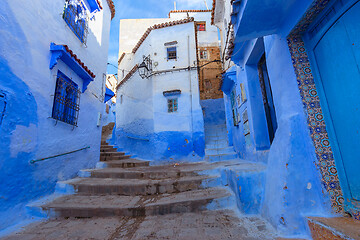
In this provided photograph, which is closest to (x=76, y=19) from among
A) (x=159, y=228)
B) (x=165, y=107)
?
(x=165, y=107)

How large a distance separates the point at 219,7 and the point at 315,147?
801cm

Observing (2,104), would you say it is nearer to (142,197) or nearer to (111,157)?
(142,197)

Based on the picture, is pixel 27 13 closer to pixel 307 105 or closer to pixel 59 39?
pixel 59 39

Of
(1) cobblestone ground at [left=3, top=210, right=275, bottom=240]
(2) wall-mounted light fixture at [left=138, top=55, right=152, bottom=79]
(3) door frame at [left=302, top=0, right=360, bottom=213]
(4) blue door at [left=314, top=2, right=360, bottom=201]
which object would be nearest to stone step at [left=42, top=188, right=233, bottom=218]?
(1) cobblestone ground at [left=3, top=210, right=275, bottom=240]

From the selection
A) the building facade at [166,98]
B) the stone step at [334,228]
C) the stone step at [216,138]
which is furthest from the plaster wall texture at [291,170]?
the stone step at [216,138]

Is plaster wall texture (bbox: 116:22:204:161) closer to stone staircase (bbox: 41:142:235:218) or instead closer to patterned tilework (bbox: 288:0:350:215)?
stone staircase (bbox: 41:142:235:218)

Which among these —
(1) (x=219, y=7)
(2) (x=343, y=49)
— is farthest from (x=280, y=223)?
(1) (x=219, y=7)

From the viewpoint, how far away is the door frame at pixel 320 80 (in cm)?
188

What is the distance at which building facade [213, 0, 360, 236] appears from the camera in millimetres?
1900

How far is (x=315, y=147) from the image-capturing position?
2.19m

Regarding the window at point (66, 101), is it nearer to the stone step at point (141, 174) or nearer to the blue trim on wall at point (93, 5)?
the stone step at point (141, 174)

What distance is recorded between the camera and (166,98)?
890cm

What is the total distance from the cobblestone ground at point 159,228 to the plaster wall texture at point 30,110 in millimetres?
845

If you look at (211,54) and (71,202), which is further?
(211,54)
